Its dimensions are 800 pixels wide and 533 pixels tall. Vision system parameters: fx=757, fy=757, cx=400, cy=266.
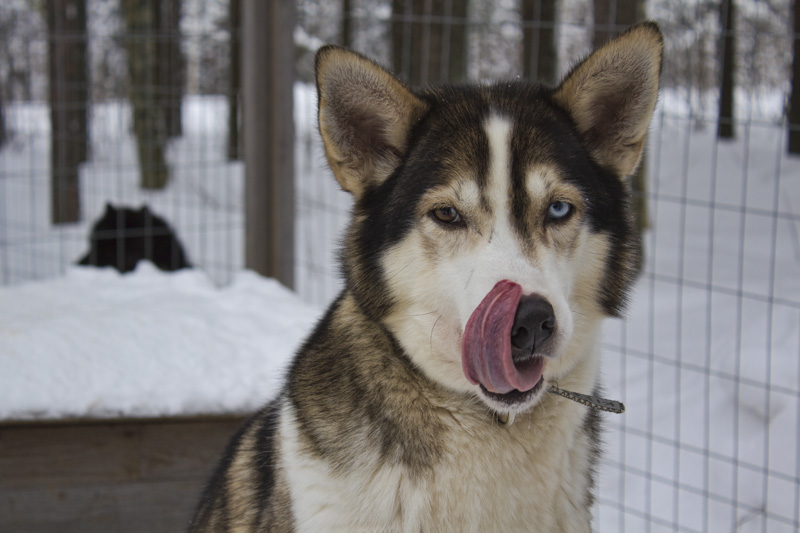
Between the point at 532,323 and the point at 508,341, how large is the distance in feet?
0.19

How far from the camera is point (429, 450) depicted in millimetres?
1677

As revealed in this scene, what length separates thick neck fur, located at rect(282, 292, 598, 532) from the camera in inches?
65.7

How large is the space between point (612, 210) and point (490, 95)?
0.40 m

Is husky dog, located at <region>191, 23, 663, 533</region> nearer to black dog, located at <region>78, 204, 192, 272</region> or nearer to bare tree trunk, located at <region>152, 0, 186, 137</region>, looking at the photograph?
black dog, located at <region>78, 204, 192, 272</region>

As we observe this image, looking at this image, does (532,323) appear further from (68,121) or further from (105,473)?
(68,121)

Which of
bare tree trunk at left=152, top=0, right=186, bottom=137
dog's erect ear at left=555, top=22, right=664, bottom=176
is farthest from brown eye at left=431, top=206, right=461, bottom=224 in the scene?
bare tree trunk at left=152, top=0, right=186, bottom=137

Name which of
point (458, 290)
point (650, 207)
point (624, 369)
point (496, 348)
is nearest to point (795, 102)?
point (650, 207)

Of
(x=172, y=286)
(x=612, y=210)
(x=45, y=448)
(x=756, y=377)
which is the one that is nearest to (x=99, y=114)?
(x=172, y=286)

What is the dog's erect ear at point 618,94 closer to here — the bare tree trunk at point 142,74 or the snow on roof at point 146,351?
the snow on roof at point 146,351

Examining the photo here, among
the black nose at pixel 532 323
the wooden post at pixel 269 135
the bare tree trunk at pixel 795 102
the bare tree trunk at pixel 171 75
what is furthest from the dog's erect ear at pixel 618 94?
the bare tree trunk at pixel 795 102

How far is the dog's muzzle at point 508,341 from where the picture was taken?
1430 mm

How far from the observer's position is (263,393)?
308 centimetres

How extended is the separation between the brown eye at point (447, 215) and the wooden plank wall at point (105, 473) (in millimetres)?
1756

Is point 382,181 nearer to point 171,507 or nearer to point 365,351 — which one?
point 365,351
